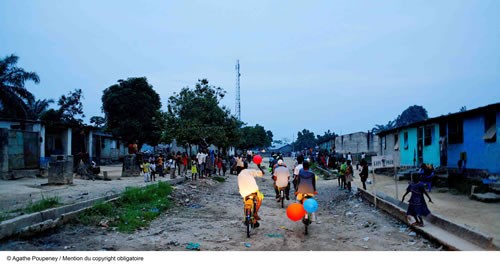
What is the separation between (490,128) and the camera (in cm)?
1258

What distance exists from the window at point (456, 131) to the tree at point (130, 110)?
23626 millimetres

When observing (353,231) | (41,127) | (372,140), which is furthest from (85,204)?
(372,140)

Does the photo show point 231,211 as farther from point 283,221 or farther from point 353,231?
point 353,231

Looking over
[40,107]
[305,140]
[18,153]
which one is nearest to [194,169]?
[18,153]

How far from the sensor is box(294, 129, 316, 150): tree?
86.1 meters

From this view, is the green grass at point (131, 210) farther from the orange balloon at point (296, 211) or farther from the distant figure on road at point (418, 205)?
the distant figure on road at point (418, 205)

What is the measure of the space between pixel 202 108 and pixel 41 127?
9.24 meters

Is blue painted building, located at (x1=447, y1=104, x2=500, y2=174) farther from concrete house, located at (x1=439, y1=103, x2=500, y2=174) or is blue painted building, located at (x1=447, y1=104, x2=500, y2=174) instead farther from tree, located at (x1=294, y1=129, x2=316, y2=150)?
tree, located at (x1=294, y1=129, x2=316, y2=150)

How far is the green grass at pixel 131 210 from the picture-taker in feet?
23.9

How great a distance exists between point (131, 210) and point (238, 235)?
2958 mm

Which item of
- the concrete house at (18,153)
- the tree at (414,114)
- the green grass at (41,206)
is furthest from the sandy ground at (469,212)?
the tree at (414,114)

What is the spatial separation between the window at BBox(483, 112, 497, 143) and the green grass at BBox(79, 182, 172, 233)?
10117 millimetres

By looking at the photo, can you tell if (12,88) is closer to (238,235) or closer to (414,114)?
(238,235)

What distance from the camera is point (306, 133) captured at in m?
89.0
